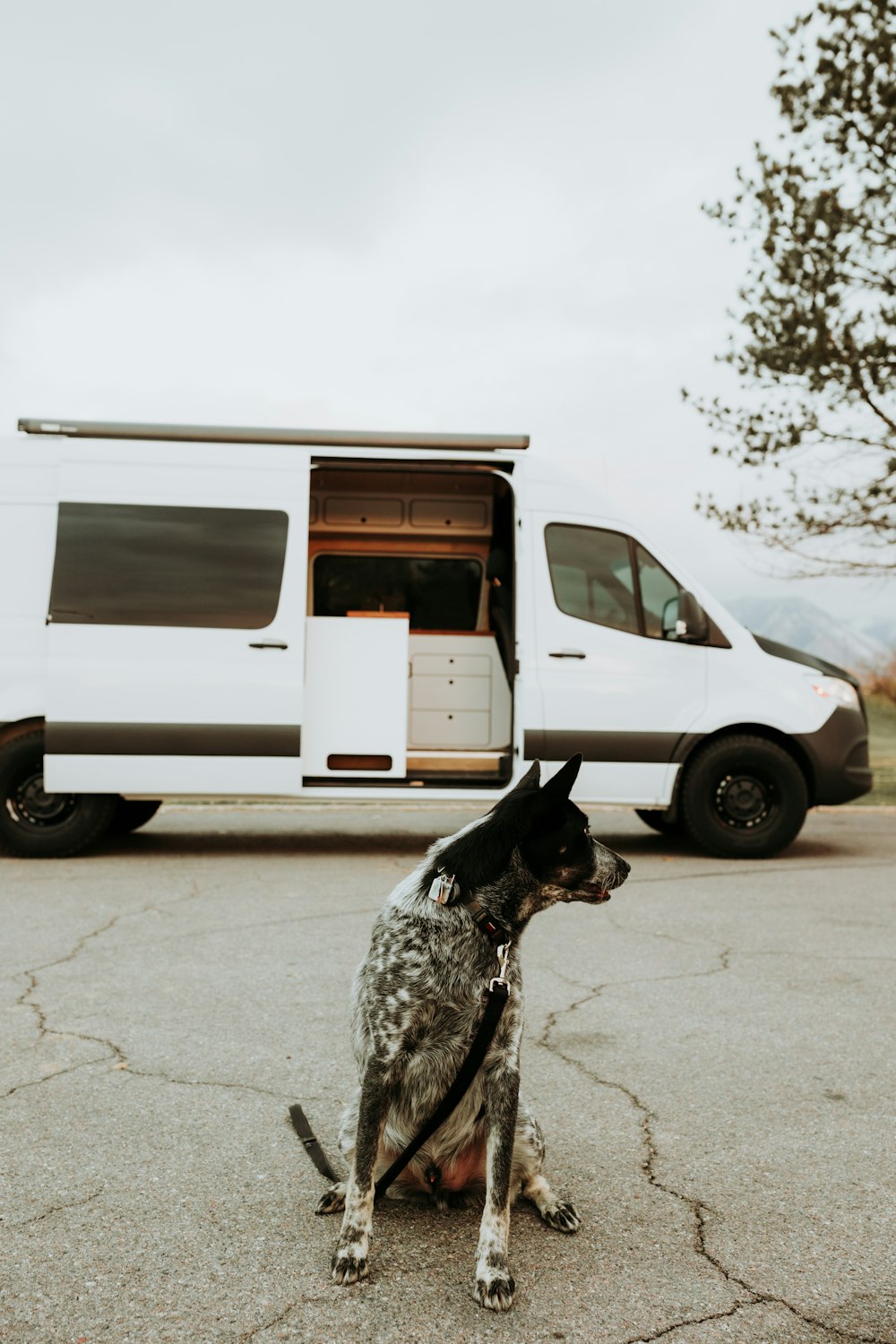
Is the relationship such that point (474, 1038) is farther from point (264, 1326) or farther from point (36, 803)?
point (36, 803)

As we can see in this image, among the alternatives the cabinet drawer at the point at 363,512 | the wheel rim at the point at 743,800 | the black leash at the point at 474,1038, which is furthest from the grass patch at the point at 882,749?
the black leash at the point at 474,1038

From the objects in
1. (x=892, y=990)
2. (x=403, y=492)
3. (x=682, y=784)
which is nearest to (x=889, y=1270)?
(x=892, y=990)

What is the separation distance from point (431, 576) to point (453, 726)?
4.61ft

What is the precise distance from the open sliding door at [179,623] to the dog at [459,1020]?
5.54 meters

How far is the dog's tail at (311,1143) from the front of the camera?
3215 mm

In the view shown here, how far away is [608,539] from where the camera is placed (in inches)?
348

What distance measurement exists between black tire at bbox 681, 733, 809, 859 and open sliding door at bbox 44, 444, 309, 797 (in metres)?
2.86

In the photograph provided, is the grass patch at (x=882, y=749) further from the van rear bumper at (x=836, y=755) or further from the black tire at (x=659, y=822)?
the black tire at (x=659, y=822)

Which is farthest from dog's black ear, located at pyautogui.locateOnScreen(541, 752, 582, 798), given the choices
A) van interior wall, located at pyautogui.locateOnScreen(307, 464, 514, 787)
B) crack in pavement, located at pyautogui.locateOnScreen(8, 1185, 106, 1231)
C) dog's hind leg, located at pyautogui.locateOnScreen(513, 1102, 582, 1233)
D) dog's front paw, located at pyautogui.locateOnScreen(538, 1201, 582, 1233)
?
van interior wall, located at pyautogui.locateOnScreen(307, 464, 514, 787)

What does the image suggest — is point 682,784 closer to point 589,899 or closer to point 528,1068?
point 528,1068

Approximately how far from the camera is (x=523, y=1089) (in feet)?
13.0

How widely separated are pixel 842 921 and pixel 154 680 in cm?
465

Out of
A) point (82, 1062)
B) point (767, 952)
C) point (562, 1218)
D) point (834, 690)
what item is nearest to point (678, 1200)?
point (562, 1218)

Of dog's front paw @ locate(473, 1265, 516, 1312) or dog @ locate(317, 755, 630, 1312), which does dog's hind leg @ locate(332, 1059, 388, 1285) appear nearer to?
dog @ locate(317, 755, 630, 1312)
